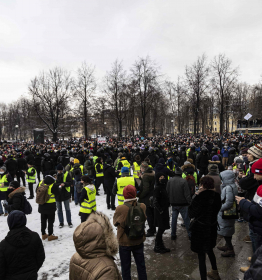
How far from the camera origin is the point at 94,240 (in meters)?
1.76

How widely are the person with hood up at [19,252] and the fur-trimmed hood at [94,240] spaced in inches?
49.5

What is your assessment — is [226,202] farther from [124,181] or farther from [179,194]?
[124,181]

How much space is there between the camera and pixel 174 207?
5.16m

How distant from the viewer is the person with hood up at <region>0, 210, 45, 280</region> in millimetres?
2512

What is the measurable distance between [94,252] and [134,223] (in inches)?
63.1

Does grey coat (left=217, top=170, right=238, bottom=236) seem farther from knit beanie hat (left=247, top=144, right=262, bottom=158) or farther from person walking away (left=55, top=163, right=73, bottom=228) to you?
person walking away (left=55, top=163, right=73, bottom=228)

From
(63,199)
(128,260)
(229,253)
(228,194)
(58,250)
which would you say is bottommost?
(58,250)

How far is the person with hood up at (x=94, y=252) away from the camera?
1729 mm

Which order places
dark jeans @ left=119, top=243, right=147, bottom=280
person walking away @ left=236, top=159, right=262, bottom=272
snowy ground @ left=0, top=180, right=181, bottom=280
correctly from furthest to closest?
snowy ground @ left=0, top=180, right=181, bottom=280 → dark jeans @ left=119, top=243, right=147, bottom=280 → person walking away @ left=236, top=159, right=262, bottom=272

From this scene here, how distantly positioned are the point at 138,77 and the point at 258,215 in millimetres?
33899

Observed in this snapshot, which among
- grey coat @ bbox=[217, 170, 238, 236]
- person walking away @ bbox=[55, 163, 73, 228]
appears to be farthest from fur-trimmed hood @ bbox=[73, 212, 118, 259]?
person walking away @ bbox=[55, 163, 73, 228]

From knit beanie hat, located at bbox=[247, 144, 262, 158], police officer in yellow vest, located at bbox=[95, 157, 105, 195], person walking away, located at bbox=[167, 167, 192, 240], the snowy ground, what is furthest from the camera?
police officer in yellow vest, located at bbox=[95, 157, 105, 195]

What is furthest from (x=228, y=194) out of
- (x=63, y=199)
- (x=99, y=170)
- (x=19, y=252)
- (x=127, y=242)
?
(x=99, y=170)

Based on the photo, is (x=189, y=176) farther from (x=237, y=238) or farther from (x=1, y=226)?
(x=1, y=226)
